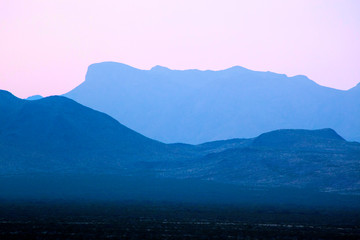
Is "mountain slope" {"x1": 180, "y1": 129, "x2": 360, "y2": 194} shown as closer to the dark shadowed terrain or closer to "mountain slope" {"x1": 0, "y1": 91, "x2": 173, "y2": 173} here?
the dark shadowed terrain

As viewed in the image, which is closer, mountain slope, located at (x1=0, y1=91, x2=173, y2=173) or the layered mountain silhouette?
the layered mountain silhouette

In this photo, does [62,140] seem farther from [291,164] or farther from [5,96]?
[291,164]

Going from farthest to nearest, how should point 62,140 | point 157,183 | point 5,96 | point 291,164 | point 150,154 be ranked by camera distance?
point 5,96
point 62,140
point 150,154
point 291,164
point 157,183

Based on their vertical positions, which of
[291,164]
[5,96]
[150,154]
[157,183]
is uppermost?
[5,96]

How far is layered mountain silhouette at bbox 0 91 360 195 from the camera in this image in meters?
113

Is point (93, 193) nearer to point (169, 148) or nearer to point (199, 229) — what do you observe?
point (199, 229)

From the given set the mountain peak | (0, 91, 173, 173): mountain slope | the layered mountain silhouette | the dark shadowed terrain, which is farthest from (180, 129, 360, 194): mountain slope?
the mountain peak

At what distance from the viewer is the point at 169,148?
154500 millimetres

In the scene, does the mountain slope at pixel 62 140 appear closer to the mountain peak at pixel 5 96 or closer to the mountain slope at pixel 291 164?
the mountain peak at pixel 5 96

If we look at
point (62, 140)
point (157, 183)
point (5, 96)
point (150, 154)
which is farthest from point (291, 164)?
point (5, 96)

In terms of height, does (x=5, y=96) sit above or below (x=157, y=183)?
above

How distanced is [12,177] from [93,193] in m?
32.3

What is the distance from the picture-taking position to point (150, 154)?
147 m

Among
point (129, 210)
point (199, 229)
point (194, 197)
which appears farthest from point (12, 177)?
point (199, 229)
